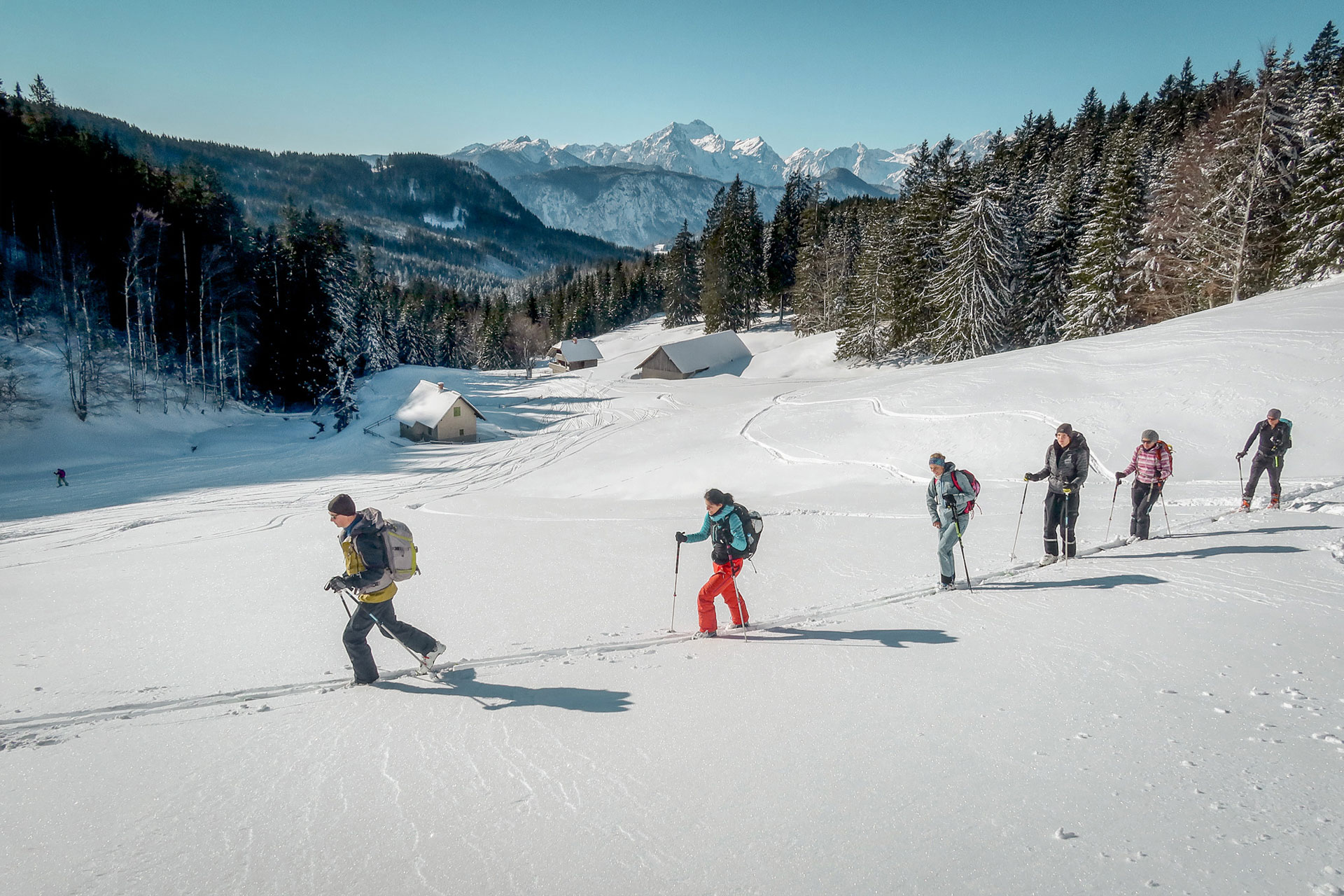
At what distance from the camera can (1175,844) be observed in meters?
3.36

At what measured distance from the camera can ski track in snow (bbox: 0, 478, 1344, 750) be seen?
5.36 metres

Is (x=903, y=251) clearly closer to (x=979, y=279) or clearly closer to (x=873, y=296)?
(x=873, y=296)

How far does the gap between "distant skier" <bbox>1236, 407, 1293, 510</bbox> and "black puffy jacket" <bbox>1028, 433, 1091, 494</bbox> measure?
5.12m

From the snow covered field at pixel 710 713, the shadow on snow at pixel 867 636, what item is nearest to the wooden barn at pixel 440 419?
the snow covered field at pixel 710 713

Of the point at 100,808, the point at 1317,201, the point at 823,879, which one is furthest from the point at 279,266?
the point at 1317,201

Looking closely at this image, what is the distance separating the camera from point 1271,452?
1121cm

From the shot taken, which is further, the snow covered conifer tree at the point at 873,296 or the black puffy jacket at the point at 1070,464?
the snow covered conifer tree at the point at 873,296

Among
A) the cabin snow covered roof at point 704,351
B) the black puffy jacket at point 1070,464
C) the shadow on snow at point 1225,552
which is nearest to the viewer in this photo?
the shadow on snow at point 1225,552

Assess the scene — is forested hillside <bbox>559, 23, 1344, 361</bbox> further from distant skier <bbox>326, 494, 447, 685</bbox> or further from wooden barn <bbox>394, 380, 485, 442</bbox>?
distant skier <bbox>326, 494, 447, 685</bbox>

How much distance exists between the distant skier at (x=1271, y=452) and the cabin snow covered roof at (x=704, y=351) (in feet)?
152

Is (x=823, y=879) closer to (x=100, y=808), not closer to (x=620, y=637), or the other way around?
(x=620, y=637)

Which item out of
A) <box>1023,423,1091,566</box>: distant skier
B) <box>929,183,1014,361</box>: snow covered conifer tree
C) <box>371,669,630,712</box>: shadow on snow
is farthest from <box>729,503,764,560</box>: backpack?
<box>929,183,1014,361</box>: snow covered conifer tree

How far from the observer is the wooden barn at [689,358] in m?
56.6

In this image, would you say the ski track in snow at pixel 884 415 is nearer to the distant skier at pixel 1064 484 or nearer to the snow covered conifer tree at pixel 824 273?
the distant skier at pixel 1064 484
